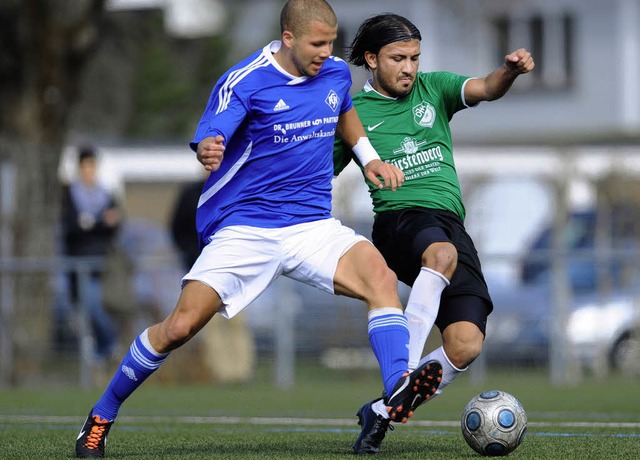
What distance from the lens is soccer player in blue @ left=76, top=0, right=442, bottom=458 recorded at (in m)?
6.82

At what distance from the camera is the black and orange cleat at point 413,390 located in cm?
620

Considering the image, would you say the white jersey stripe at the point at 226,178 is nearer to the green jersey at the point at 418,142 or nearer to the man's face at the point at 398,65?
the green jersey at the point at 418,142

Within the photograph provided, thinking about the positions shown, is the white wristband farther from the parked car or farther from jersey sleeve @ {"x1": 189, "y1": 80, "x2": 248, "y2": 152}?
the parked car

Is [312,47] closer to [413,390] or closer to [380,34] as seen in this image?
[380,34]

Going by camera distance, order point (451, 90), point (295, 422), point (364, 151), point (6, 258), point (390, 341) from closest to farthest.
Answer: point (390, 341) < point (364, 151) < point (451, 90) < point (295, 422) < point (6, 258)

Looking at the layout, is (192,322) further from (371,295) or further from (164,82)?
(164,82)

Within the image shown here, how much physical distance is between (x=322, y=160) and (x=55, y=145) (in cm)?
1038

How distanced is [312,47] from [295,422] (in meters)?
3.30

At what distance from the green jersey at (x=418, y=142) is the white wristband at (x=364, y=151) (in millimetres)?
320

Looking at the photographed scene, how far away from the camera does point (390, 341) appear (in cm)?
672

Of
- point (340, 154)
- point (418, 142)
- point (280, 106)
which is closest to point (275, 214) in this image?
point (280, 106)

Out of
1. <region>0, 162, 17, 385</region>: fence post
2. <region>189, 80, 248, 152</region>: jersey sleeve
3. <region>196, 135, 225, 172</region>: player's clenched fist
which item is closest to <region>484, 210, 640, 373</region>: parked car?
<region>0, 162, 17, 385</region>: fence post

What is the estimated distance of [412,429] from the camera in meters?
8.52

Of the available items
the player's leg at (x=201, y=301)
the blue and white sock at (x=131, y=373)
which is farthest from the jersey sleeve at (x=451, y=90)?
the blue and white sock at (x=131, y=373)
